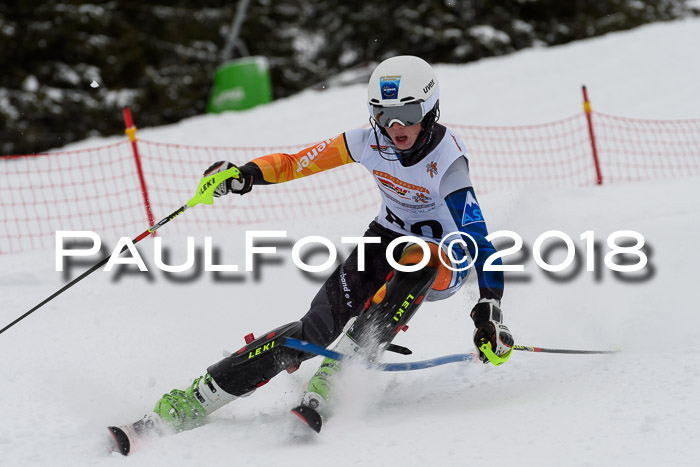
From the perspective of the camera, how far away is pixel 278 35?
19906mm

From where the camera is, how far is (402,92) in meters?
3.39

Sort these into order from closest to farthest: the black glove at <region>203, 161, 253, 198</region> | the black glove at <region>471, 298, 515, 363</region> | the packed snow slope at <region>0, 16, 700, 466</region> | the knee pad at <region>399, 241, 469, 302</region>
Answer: the packed snow slope at <region>0, 16, 700, 466</region>, the black glove at <region>471, 298, 515, 363</region>, the knee pad at <region>399, 241, 469, 302</region>, the black glove at <region>203, 161, 253, 198</region>

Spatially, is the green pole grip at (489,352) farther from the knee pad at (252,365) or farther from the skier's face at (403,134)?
the skier's face at (403,134)

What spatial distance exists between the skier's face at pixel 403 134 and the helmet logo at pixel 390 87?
14cm

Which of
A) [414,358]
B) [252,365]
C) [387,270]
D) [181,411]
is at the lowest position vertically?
[414,358]

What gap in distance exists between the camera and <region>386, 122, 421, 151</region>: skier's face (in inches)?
137

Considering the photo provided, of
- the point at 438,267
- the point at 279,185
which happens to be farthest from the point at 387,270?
the point at 279,185

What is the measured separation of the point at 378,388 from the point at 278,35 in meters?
17.4

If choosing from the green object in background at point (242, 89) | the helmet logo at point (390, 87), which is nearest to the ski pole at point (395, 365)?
the helmet logo at point (390, 87)

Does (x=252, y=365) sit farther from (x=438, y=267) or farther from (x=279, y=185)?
(x=279, y=185)

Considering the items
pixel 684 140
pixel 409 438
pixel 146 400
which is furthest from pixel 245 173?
pixel 684 140

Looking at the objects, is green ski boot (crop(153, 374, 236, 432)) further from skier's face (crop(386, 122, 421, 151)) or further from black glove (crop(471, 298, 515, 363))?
skier's face (crop(386, 122, 421, 151))

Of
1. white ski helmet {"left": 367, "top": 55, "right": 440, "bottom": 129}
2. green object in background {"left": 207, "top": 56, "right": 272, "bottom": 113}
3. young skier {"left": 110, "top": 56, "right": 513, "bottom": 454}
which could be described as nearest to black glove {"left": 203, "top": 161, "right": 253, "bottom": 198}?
young skier {"left": 110, "top": 56, "right": 513, "bottom": 454}

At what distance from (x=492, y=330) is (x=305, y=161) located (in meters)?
1.37
